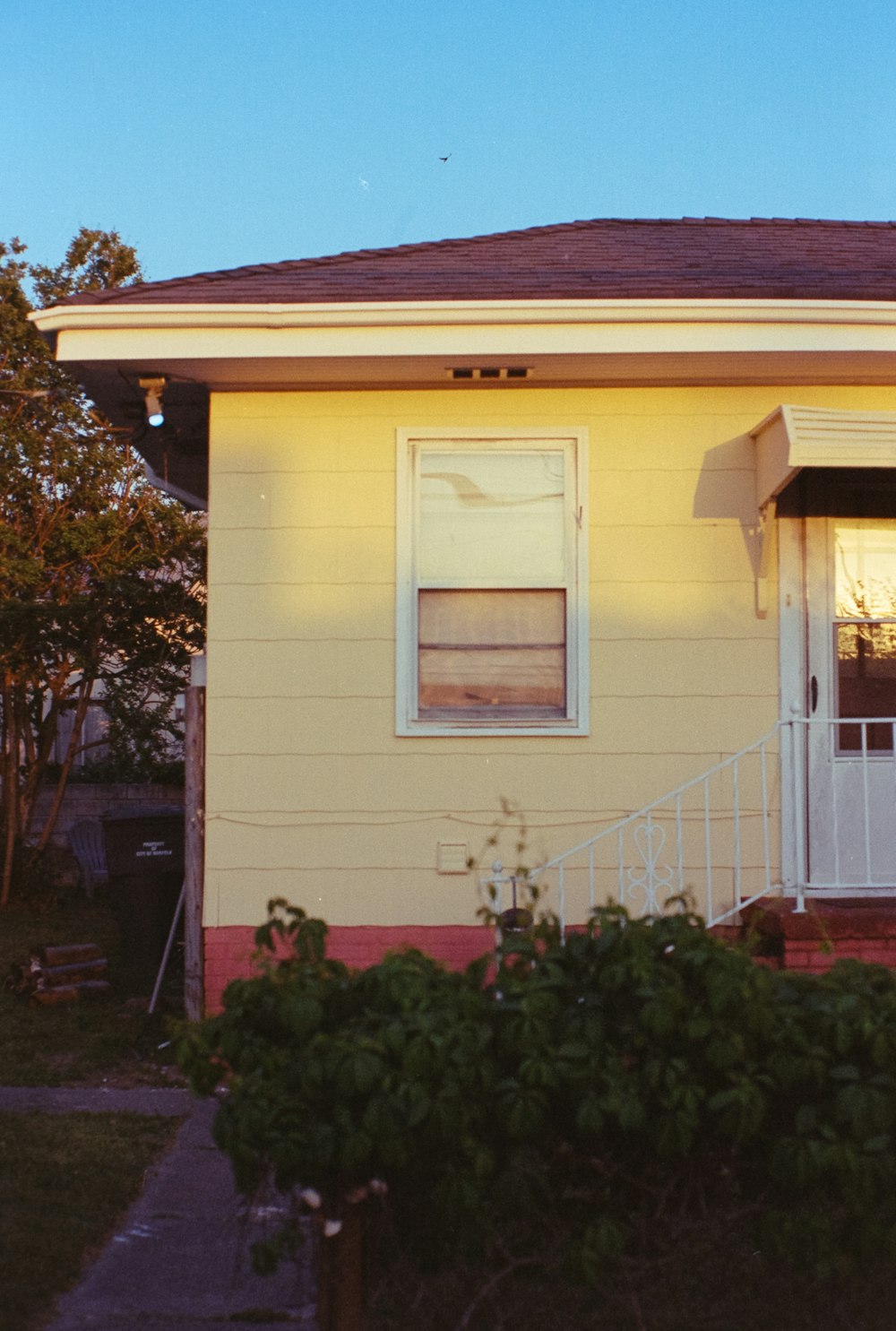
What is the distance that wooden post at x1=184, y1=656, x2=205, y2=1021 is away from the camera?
6047 mm

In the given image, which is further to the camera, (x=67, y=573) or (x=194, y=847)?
(x=67, y=573)

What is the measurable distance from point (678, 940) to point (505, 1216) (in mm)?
648

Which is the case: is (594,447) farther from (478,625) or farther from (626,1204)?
(626,1204)

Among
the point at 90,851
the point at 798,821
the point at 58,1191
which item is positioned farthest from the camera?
the point at 90,851

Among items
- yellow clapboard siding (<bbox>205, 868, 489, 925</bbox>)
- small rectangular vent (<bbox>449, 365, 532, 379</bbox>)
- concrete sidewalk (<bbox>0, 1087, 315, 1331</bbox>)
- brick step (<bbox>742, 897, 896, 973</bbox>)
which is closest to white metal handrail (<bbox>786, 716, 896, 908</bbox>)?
brick step (<bbox>742, 897, 896, 973</bbox>)

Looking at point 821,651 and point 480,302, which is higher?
point 480,302

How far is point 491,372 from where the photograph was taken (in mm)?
5988

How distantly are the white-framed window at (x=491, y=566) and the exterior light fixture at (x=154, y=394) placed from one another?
1.11 m

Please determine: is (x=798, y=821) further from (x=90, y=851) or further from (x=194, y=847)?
(x=90, y=851)

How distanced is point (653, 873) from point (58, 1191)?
278 centimetres

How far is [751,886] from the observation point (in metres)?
5.94

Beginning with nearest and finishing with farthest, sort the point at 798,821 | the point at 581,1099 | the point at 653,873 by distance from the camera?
1. the point at 581,1099
2. the point at 798,821
3. the point at 653,873

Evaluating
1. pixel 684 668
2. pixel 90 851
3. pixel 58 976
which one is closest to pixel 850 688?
pixel 684 668

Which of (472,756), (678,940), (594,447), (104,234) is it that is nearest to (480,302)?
(594,447)
